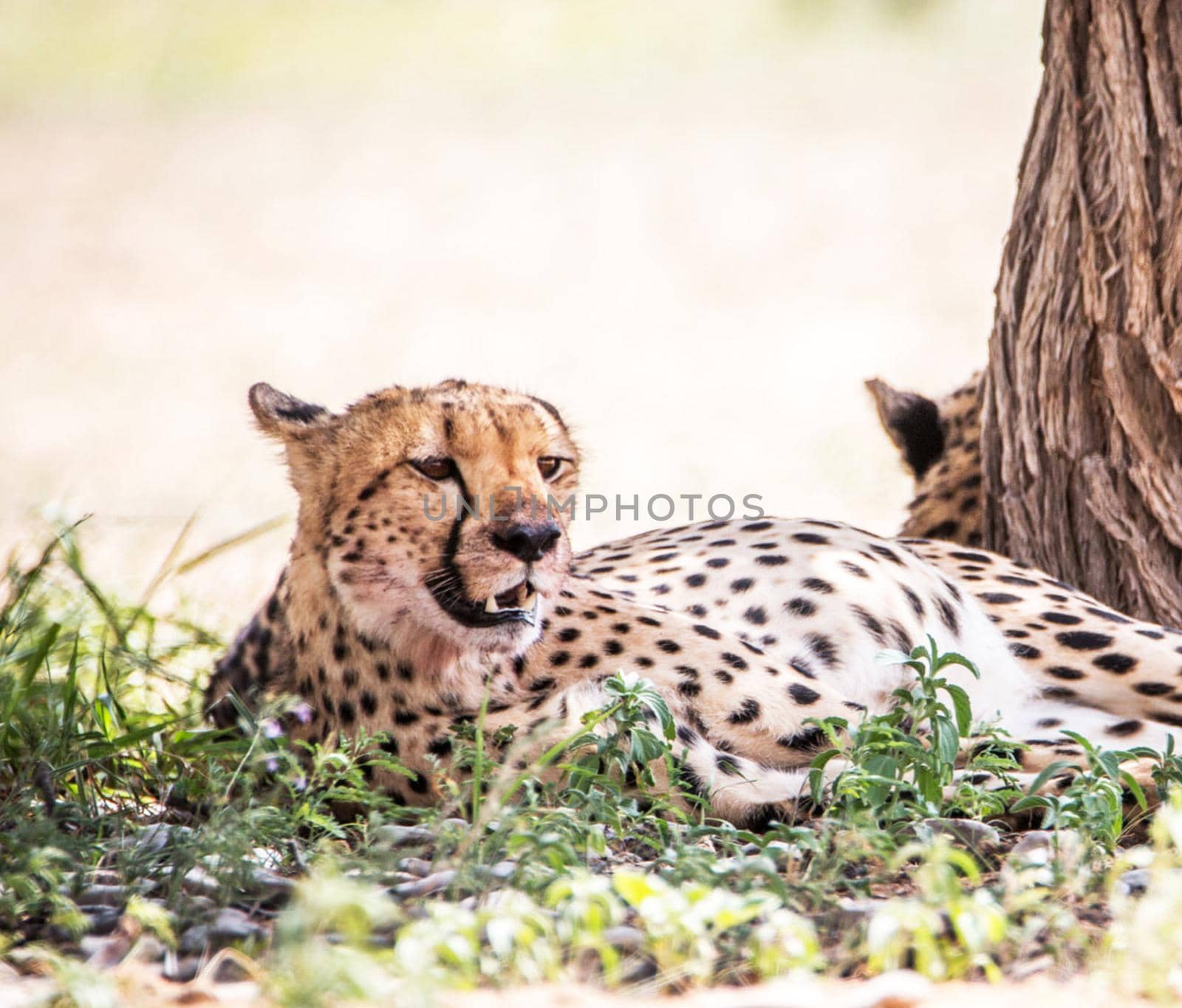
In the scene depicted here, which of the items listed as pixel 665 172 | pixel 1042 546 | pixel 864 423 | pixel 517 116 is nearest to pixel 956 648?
pixel 1042 546

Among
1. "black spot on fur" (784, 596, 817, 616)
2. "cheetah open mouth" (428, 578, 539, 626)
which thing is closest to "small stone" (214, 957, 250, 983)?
"cheetah open mouth" (428, 578, 539, 626)

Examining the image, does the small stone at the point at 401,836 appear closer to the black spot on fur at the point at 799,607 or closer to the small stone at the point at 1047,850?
the small stone at the point at 1047,850

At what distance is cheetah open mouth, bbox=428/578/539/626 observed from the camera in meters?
2.38

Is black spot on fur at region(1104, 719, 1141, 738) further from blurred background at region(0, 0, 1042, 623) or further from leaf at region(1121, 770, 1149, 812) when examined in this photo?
blurred background at region(0, 0, 1042, 623)

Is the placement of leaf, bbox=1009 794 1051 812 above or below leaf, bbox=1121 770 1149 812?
below

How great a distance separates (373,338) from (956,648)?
21.1ft

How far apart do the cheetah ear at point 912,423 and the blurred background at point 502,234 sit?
187 cm

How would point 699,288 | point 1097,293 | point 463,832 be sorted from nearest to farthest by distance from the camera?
point 463,832 → point 1097,293 → point 699,288

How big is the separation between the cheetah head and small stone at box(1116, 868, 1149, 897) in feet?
3.02

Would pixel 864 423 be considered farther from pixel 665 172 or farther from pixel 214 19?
pixel 214 19

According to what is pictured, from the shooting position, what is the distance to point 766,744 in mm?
2488

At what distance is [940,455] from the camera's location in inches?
144

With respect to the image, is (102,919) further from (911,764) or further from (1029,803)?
(1029,803)

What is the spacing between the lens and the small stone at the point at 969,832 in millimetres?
2092
